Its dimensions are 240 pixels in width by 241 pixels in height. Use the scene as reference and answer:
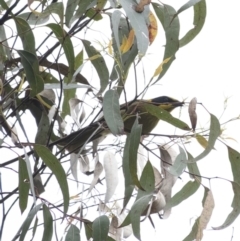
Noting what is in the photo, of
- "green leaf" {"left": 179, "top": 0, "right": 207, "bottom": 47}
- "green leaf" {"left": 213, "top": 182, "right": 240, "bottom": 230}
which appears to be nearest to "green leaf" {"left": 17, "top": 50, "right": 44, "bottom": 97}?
"green leaf" {"left": 179, "top": 0, "right": 207, "bottom": 47}

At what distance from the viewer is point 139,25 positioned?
0.98 metres

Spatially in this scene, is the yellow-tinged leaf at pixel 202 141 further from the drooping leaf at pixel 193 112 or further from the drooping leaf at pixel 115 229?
the drooping leaf at pixel 115 229

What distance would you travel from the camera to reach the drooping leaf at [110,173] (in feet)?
3.54

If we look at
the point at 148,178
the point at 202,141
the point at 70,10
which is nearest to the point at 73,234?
the point at 148,178

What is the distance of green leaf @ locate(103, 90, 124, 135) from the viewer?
3.30 feet

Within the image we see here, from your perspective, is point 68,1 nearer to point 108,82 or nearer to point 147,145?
point 108,82

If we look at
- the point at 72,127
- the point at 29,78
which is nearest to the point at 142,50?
the point at 29,78

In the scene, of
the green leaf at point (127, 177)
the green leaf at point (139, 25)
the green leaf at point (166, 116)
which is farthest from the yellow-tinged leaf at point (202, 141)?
the green leaf at point (139, 25)

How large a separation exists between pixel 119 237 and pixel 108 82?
30cm

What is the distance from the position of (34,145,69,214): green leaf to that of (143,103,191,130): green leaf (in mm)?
195

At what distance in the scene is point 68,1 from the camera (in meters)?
1.14

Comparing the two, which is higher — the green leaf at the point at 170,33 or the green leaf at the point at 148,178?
the green leaf at the point at 170,33

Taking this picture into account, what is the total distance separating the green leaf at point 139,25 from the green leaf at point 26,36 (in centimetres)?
24

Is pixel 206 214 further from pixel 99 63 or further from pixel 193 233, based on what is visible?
pixel 99 63
